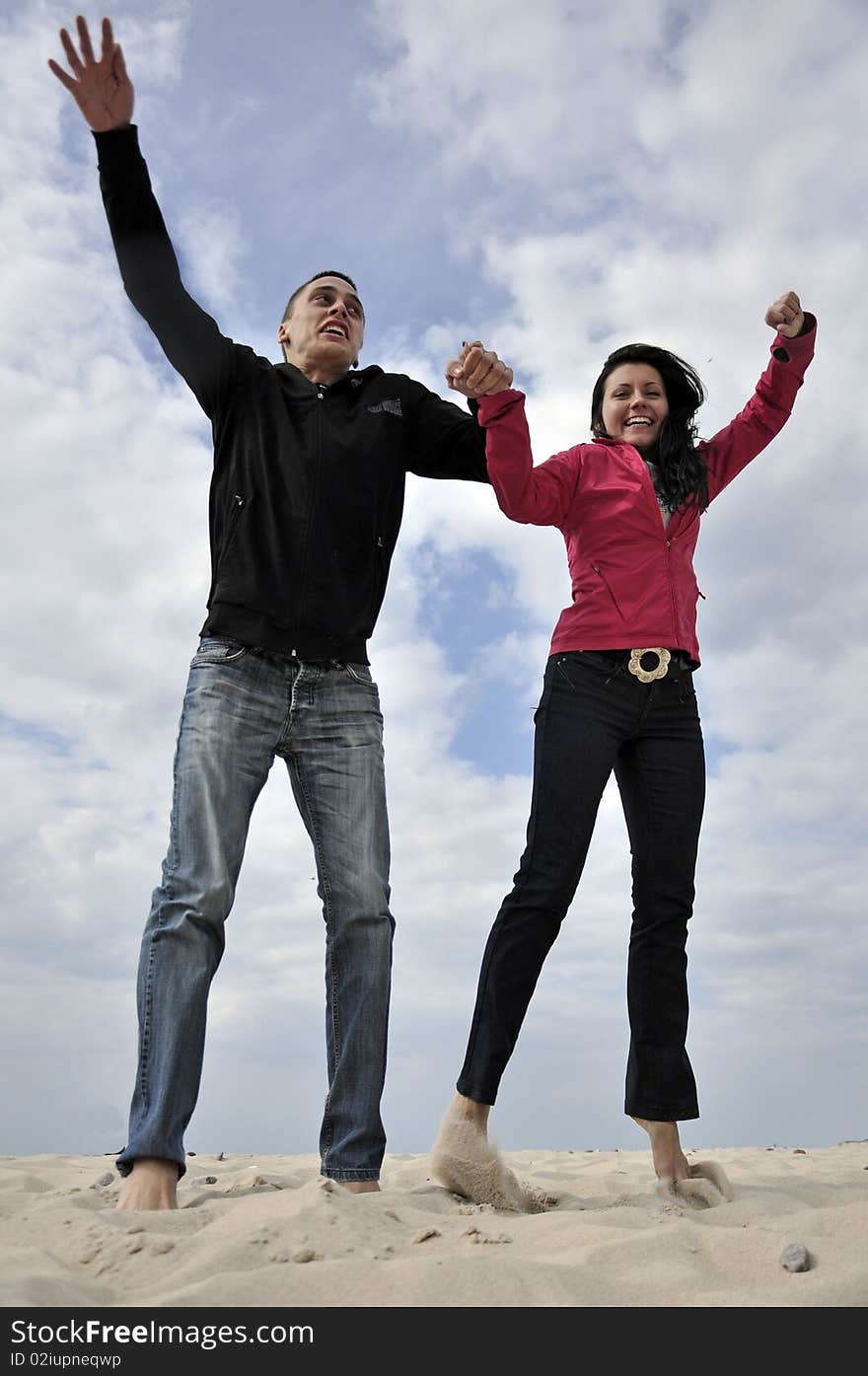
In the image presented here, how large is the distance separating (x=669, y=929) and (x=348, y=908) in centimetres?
Answer: 102

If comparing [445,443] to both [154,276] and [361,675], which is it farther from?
[154,276]

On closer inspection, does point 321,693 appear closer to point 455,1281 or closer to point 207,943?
point 207,943

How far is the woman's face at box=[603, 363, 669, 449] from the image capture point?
387cm

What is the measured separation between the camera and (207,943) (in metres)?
3.01

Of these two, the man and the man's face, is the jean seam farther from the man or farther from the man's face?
the man's face

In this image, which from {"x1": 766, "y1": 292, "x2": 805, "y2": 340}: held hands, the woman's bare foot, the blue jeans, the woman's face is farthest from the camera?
{"x1": 766, "y1": 292, "x2": 805, "y2": 340}: held hands

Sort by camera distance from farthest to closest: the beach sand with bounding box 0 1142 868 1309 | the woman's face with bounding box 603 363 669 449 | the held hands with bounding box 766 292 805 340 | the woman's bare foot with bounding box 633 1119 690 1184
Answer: the held hands with bounding box 766 292 805 340, the woman's face with bounding box 603 363 669 449, the woman's bare foot with bounding box 633 1119 690 1184, the beach sand with bounding box 0 1142 868 1309

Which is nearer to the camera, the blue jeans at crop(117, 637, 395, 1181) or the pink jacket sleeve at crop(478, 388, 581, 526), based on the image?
the blue jeans at crop(117, 637, 395, 1181)

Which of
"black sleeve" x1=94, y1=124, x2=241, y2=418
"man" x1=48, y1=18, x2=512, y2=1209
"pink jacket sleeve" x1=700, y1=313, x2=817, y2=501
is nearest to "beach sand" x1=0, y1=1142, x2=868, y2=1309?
"man" x1=48, y1=18, x2=512, y2=1209

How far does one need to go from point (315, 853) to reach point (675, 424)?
1957 millimetres

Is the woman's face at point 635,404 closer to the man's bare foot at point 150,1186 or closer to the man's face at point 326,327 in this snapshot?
the man's face at point 326,327

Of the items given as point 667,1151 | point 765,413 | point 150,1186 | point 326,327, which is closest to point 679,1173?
point 667,1151

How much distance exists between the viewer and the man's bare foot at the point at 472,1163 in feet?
A: 10.3

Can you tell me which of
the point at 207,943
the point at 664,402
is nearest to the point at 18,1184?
the point at 207,943
